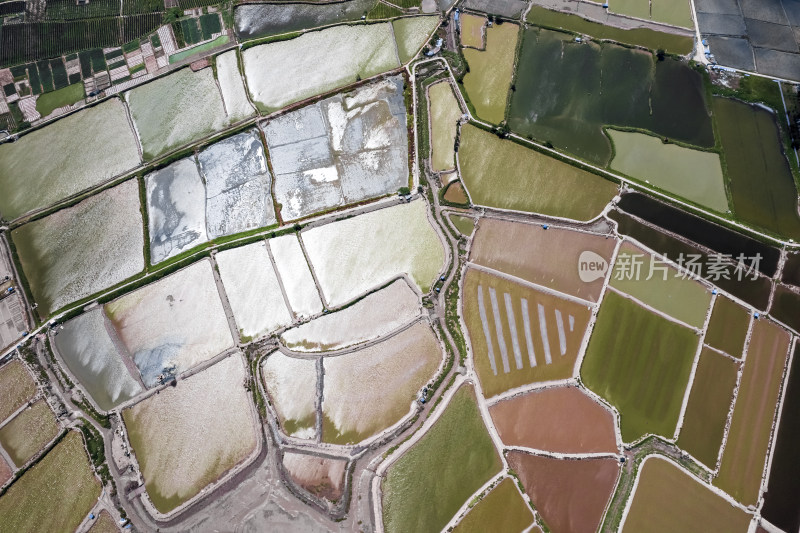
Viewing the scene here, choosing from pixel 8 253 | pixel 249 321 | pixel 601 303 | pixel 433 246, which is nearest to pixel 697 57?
pixel 601 303

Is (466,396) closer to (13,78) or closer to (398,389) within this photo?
(398,389)

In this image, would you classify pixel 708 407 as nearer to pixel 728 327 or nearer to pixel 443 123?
pixel 728 327

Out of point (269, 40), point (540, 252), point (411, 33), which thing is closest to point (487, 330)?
point (540, 252)

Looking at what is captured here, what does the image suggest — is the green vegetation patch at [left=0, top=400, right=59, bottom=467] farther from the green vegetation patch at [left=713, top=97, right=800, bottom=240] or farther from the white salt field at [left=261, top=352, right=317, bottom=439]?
the green vegetation patch at [left=713, top=97, right=800, bottom=240]

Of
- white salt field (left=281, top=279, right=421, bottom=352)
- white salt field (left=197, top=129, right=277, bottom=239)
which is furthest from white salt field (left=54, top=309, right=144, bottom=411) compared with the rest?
white salt field (left=281, top=279, right=421, bottom=352)

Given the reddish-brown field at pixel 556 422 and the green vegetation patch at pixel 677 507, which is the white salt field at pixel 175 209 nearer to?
the reddish-brown field at pixel 556 422

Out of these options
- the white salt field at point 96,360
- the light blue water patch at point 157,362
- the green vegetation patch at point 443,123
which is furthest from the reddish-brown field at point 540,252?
the white salt field at point 96,360
